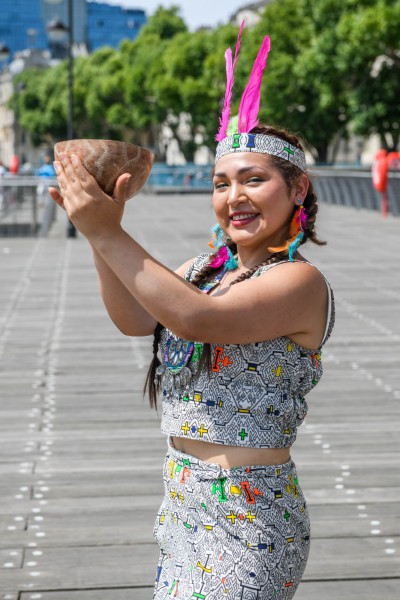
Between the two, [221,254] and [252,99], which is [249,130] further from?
[221,254]

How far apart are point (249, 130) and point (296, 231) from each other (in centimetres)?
23

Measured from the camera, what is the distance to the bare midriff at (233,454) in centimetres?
251

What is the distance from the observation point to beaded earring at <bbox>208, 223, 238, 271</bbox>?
2.68m

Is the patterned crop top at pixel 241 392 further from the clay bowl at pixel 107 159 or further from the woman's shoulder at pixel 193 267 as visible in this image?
the clay bowl at pixel 107 159

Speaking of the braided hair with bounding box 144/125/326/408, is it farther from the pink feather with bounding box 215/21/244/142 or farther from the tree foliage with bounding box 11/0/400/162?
the tree foliage with bounding box 11/0/400/162

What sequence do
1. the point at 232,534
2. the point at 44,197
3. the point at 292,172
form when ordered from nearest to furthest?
the point at 232,534 < the point at 292,172 < the point at 44,197

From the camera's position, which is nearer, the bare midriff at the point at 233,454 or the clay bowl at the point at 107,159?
the clay bowl at the point at 107,159

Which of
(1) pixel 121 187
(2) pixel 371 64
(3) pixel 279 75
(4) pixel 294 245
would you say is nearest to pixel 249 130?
(4) pixel 294 245

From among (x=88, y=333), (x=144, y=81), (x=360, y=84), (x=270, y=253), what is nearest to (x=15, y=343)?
(x=88, y=333)

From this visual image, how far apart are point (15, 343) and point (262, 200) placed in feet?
26.6

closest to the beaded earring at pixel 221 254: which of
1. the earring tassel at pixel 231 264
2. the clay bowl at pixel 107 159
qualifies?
the earring tassel at pixel 231 264

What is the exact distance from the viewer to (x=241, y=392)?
2.49 m

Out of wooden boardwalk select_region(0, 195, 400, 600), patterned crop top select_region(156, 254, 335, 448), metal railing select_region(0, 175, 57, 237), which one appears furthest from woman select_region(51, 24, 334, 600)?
metal railing select_region(0, 175, 57, 237)

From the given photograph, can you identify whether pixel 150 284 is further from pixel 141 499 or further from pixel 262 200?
pixel 141 499
